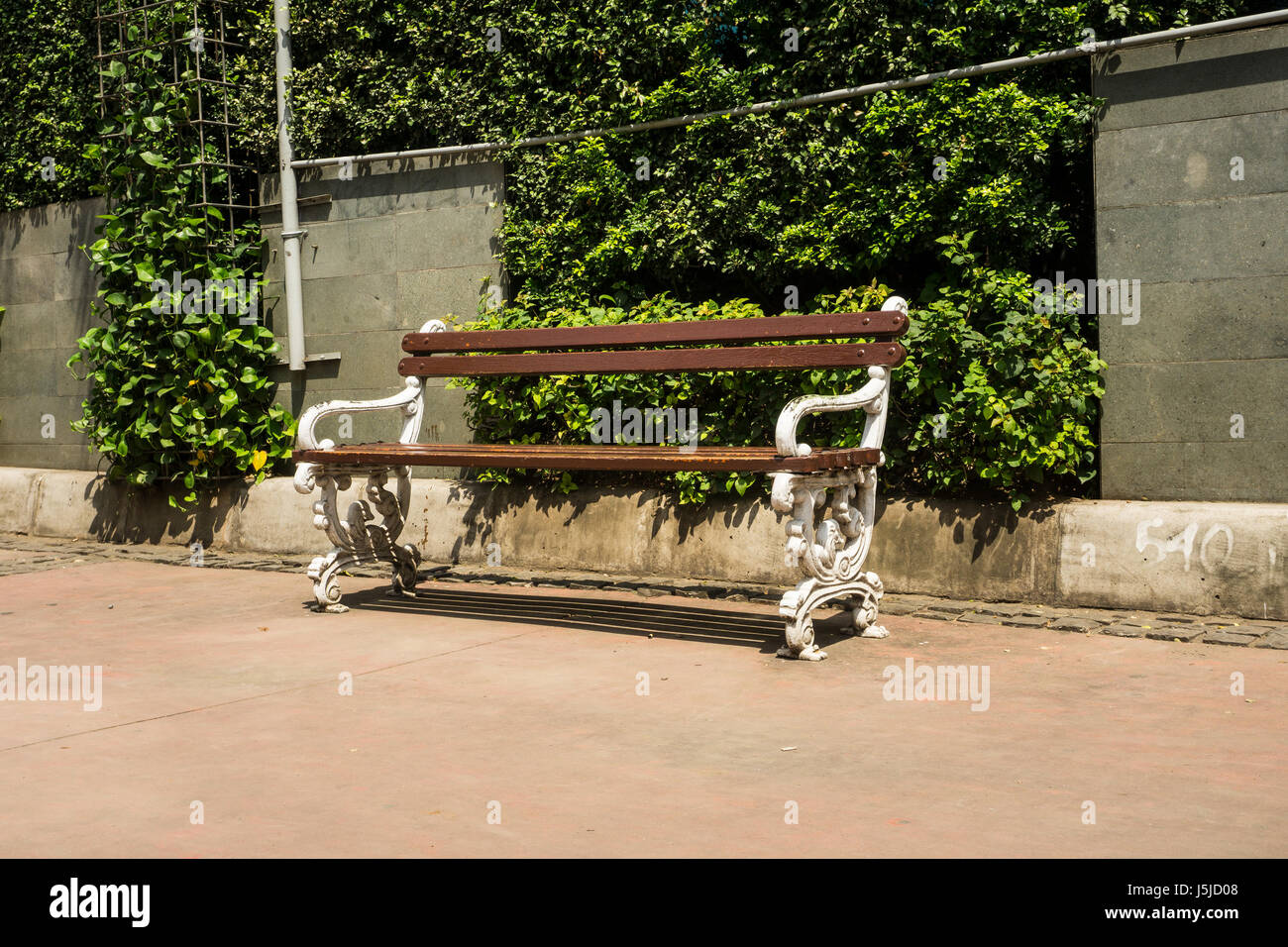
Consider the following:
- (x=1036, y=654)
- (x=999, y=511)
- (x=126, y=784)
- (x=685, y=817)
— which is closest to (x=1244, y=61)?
(x=999, y=511)

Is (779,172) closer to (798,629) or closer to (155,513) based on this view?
(798,629)

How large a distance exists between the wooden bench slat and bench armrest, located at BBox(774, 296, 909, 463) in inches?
2.5

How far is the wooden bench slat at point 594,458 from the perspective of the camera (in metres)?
4.95

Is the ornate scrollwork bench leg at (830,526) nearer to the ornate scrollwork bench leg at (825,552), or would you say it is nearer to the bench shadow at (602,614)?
the ornate scrollwork bench leg at (825,552)

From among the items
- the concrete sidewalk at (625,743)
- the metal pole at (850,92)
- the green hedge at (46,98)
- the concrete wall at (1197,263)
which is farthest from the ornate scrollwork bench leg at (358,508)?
the green hedge at (46,98)

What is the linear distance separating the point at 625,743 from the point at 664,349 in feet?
8.20

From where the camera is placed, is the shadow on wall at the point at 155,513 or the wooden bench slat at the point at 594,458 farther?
the shadow on wall at the point at 155,513

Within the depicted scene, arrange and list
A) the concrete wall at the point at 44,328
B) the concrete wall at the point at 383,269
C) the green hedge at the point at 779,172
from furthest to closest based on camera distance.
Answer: the concrete wall at the point at 44,328
the concrete wall at the point at 383,269
the green hedge at the point at 779,172

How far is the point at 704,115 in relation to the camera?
693 cm

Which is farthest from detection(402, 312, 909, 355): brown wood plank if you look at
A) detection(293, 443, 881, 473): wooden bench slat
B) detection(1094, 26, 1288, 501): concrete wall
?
detection(1094, 26, 1288, 501): concrete wall

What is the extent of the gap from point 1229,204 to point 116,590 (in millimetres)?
5702

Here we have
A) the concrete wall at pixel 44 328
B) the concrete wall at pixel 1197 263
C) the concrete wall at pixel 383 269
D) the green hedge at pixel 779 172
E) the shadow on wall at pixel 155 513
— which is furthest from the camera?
the concrete wall at pixel 44 328

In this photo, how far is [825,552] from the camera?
5.08m

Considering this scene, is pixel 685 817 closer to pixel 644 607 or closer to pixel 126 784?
pixel 126 784
